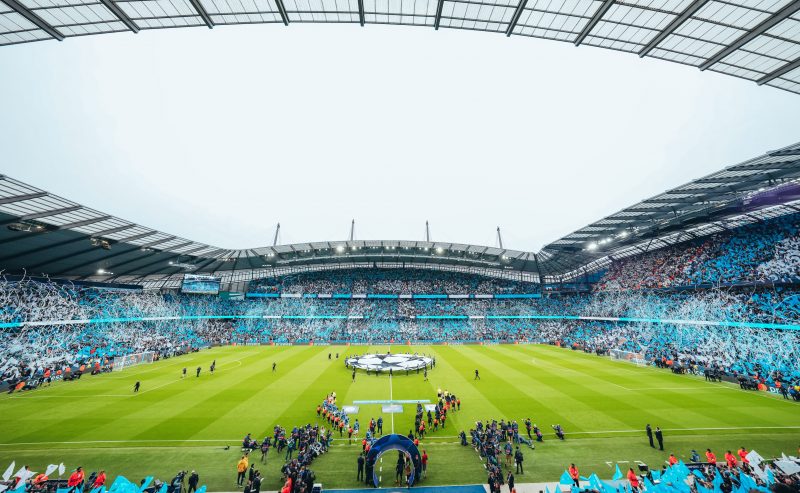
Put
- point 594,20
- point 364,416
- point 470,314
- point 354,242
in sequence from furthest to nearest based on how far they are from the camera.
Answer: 1. point 470,314
2. point 354,242
3. point 364,416
4. point 594,20

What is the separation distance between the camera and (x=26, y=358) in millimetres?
29688

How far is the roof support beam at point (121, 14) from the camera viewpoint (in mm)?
9578

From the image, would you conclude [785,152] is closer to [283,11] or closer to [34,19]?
[283,11]

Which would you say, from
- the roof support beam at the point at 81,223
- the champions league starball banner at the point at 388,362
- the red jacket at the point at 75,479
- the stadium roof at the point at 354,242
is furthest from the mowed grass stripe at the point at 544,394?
the roof support beam at the point at 81,223

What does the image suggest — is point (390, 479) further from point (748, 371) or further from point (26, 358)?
point (26, 358)

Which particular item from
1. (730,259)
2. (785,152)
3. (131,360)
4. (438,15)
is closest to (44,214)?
(131,360)

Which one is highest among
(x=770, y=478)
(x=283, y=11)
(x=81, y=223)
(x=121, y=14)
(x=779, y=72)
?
(x=283, y=11)

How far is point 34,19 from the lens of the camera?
31.4 ft

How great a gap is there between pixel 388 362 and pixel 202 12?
3416 centimetres

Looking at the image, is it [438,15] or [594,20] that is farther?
[438,15]

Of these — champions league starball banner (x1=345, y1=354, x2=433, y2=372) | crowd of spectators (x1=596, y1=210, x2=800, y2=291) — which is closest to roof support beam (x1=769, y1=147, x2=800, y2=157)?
crowd of spectators (x1=596, y1=210, x2=800, y2=291)

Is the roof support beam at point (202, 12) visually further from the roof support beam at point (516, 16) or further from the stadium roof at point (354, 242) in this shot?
the stadium roof at point (354, 242)

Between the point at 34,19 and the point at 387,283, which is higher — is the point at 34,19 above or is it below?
below

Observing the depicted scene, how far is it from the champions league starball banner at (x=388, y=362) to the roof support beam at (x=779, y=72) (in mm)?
30243
